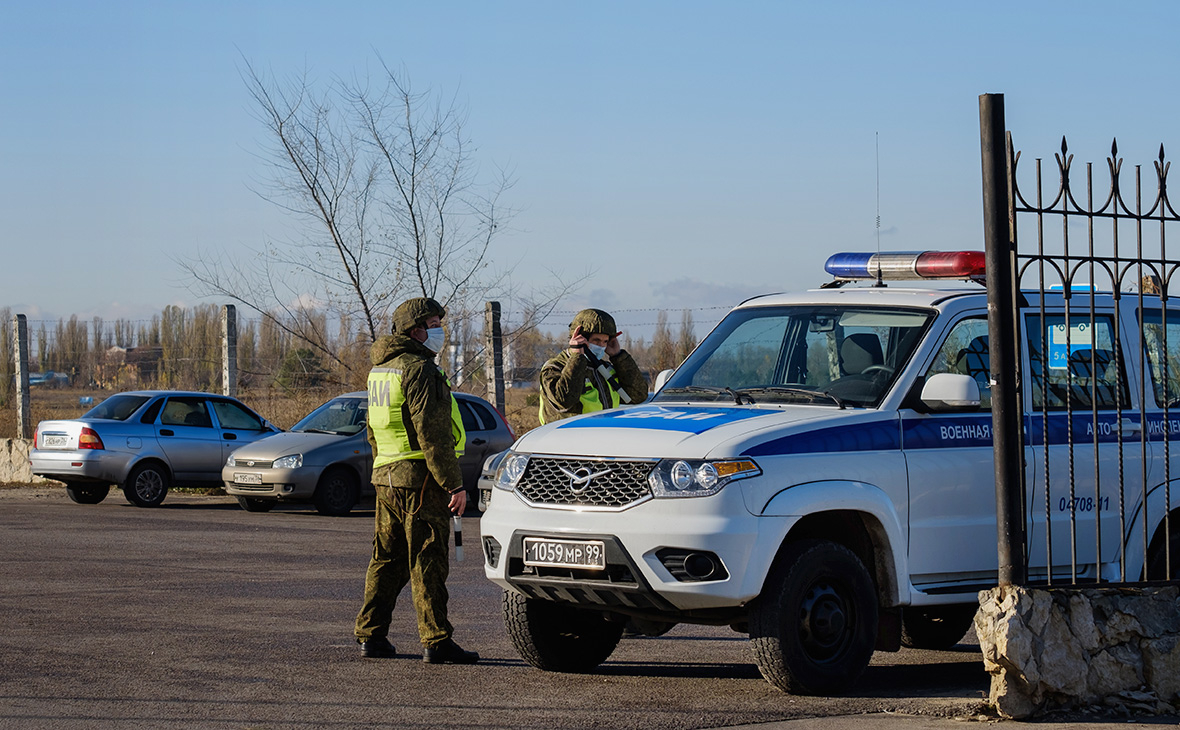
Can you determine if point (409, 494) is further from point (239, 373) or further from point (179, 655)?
point (239, 373)

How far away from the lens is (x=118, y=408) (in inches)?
815

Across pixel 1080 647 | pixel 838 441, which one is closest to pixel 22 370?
pixel 838 441

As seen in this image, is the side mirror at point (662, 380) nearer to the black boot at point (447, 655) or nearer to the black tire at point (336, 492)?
the black boot at point (447, 655)

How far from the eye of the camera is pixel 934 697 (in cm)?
770

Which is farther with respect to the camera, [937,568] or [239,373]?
[239,373]

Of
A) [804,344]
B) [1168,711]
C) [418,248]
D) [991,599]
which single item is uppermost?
[418,248]

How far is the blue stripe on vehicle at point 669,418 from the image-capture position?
7.42 m

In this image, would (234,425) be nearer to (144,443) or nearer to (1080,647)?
(144,443)

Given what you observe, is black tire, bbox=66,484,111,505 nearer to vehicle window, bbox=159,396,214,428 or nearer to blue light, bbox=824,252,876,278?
vehicle window, bbox=159,396,214,428

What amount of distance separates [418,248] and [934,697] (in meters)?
20.7

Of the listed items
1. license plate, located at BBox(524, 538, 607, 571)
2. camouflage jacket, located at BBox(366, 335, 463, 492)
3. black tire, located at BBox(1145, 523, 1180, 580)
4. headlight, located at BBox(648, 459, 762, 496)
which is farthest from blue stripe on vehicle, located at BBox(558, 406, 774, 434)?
black tire, located at BBox(1145, 523, 1180, 580)

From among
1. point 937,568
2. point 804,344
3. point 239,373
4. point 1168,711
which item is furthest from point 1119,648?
point 239,373

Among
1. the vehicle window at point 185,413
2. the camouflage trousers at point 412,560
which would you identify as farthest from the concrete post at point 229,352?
the camouflage trousers at point 412,560

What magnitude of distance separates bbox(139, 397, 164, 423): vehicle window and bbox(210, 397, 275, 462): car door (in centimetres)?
76
